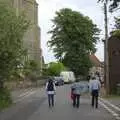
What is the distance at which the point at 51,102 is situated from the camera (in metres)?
32.1

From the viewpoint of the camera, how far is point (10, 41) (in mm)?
33312

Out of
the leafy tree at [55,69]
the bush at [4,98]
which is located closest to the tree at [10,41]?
the bush at [4,98]

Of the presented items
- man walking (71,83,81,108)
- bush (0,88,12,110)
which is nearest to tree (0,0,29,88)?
bush (0,88,12,110)

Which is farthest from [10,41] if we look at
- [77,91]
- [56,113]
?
[56,113]

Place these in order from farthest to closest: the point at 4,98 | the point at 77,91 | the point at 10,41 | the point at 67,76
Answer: the point at 67,76 < the point at 10,41 < the point at 4,98 < the point at 77,91

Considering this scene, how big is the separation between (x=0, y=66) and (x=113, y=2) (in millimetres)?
15723

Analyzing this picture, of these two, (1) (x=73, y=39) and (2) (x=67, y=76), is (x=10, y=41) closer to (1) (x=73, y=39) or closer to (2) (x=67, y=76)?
(2) (x=67, y=76)

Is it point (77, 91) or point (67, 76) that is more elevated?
point (67, 76)

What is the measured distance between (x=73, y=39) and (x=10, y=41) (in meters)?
70.3

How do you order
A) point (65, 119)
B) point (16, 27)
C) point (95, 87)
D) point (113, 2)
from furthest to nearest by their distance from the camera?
1. point (16, 27)
2. point (95, 87)
3. point (65, 119)
4. point (113, 2)

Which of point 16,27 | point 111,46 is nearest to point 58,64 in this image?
point 111,46

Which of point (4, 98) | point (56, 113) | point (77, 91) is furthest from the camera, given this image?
point (4, 98)

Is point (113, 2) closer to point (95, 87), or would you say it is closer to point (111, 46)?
point (95, 87)

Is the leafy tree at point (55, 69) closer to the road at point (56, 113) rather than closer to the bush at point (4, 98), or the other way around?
the bush at point (4, 98)
